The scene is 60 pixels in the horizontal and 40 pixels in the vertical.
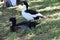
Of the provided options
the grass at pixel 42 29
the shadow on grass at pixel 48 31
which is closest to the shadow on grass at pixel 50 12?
the grass at pixel 42 29

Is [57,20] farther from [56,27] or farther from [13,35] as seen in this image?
[13,35]

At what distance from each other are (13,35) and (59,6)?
4.23m

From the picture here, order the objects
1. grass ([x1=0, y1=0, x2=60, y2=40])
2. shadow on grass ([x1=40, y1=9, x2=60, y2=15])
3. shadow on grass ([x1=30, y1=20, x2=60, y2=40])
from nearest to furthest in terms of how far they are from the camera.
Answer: shadow on grass ([x1=30, y1=20, x2=60, y2=40]) → grass ([x1=0, y1=0, x2=60, y2=40]) → shadow on grass ([x1=40, y1=9, x2=60, y2=15])

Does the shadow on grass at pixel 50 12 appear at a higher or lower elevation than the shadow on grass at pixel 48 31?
lower

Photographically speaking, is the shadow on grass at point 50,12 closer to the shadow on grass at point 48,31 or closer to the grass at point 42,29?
the grass at point 42,29

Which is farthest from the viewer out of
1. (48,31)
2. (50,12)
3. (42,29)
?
(50,12)

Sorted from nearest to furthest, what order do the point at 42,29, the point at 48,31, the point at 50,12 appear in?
1. the point at 48,31
2. the point at 42,29
3. the point at 50,12

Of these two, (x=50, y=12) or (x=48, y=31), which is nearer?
(x=48, y=31)

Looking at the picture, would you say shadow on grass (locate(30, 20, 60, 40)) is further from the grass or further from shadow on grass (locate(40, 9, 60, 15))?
shadow on grass (locate(40, 9, 60, 15))

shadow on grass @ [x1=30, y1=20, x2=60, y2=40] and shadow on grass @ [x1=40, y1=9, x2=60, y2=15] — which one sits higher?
shadow on grass @ [x1=30, y1=20, x2=60, y2=40]

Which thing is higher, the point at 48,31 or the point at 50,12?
the point at 48,31

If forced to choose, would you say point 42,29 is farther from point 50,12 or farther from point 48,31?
point 50,12

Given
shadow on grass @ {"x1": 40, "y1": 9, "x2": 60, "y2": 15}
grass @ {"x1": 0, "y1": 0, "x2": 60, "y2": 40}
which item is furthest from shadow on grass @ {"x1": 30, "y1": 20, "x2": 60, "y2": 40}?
shadow on grass @ {"x1": 40, "y1": 9, "x2": 60, "y2": 15}

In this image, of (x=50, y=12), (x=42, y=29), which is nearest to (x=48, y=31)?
(x=42, y=29)
